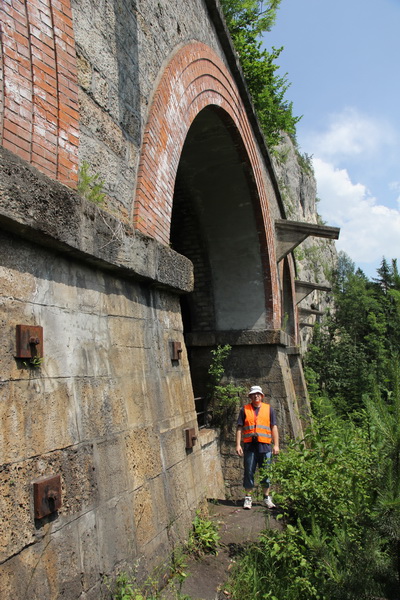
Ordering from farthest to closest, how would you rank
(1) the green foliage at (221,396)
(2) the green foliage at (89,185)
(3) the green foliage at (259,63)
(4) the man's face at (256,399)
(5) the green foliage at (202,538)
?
(3) the green foliage at (259,63) < (1) the green foliage at (221,396) < (4) the man's face at (256,399) < (5) the green foliage at (202,538) < (2) the green foliage at (89,185)

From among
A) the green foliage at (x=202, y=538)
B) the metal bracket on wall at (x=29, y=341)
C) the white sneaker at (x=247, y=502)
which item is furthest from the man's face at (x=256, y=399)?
the metal bracket on wall at (x=29, y=341)

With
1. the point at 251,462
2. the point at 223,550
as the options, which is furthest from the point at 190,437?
the point at 251,462

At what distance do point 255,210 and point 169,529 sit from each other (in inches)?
236

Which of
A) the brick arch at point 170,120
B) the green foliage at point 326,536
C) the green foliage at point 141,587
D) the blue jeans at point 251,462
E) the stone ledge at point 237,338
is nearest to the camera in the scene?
the green foliage at point 141,587

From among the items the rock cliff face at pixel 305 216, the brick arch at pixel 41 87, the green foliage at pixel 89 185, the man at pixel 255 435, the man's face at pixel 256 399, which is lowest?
the man at pixel 255 435

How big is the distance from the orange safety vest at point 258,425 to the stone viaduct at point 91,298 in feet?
5.21

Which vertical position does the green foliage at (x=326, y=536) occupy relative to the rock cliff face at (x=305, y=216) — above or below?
below

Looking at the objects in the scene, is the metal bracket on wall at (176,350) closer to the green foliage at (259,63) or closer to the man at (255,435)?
the man at (255,435)

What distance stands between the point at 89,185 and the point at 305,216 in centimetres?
2635

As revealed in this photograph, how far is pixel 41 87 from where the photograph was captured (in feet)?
8.45

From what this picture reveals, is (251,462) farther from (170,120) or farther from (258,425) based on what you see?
(170,120)

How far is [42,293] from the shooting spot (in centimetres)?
234

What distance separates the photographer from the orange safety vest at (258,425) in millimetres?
5387

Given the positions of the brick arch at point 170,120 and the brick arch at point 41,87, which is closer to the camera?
the brick arch at point 41,87
